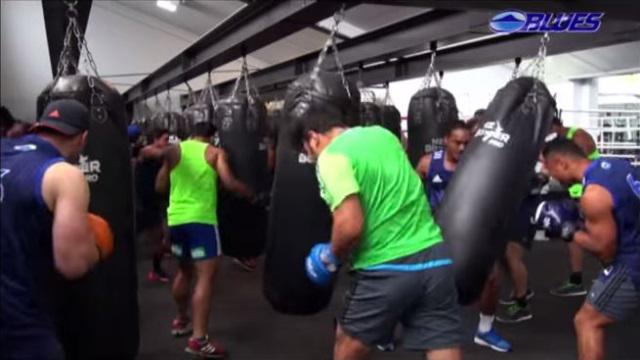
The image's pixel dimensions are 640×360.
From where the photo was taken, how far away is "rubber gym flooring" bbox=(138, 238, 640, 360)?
3752 millimetres

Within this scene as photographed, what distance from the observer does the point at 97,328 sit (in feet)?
8.00

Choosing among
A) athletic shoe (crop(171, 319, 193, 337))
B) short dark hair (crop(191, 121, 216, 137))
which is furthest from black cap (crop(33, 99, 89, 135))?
athletic shoe (crop(171, 319, 193, 337))

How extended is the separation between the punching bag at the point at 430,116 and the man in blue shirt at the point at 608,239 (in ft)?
4.85

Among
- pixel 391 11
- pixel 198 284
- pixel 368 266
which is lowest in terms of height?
pixel 198 284

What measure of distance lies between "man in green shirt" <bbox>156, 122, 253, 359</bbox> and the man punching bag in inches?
6.2

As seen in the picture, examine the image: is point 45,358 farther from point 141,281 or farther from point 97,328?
point 141,281

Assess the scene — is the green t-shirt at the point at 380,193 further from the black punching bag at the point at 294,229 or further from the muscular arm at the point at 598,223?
the muscular arm at the point at 598,223

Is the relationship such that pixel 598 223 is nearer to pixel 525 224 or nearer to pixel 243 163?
pixel 525 224

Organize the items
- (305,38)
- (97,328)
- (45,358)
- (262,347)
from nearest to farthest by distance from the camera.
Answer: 1. (45,358)
2. (97,328)
3. (262,347)
4. (305,38)

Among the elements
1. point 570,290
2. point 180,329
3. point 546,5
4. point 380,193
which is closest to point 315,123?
point 380,193

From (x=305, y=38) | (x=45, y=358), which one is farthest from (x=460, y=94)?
(x=45, y=358)

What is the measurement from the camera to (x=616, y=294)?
2.80 m

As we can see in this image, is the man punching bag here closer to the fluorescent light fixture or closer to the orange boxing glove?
the orange boxing glove

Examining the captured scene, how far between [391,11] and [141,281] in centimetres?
405
